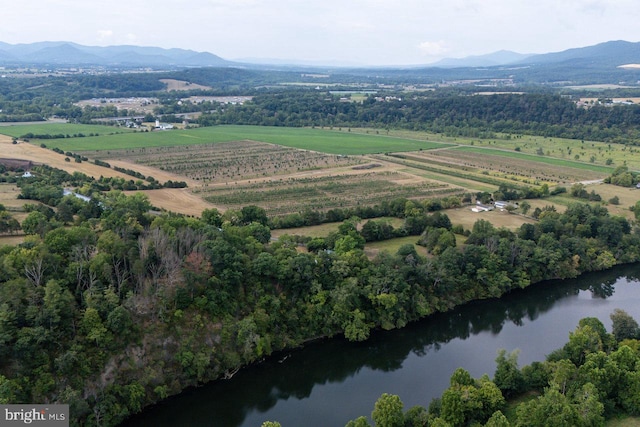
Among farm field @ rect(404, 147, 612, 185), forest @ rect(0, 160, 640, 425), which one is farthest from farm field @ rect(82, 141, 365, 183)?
forest @ rect(0, 160, 640, 425)

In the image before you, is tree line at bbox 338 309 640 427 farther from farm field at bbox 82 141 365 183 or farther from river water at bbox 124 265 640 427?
farm field at bbox 82 141 365 183

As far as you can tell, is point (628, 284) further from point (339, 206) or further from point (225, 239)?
point (225, 239)

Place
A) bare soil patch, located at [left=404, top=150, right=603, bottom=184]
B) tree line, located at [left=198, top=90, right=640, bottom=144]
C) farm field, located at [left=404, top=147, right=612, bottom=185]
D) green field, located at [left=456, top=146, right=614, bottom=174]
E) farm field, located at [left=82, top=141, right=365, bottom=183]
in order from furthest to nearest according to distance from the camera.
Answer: tree line, located at [left=198, top=90, right=640, bottom=144] → green field, located at [left=456, top=146, right=614, bottom=174] → farm field, located at [left=404, top=147, right=612, bottom=185] → bare soil patch, located at [left=404, top=150, right=603, bottom=184] → farm field, located at [left=82, top=141, right=365, bottom=183]

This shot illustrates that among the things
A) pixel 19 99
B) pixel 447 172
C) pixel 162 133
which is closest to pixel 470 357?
pixel 447 172

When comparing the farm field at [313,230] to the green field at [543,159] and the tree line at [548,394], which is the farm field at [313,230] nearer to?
the tree line at [548,394]

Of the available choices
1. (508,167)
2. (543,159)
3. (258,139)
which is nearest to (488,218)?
(508,167)

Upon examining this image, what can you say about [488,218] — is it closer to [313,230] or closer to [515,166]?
[313,230]

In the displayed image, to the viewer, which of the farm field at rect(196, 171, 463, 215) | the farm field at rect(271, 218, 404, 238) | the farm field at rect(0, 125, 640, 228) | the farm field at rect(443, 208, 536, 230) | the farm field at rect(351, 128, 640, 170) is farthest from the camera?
the farm field at rect(351, 128, 640, 170)
